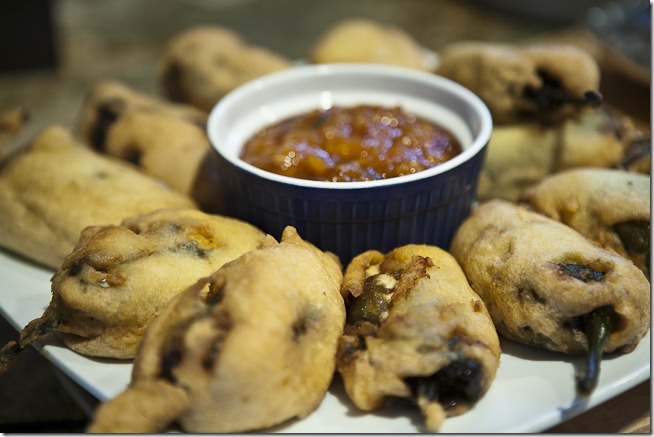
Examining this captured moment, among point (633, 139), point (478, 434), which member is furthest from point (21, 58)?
point (478, 434)

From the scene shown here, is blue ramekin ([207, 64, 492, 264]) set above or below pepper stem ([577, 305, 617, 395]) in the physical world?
below

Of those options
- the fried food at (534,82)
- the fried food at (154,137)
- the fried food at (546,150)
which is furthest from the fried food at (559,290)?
the fried food at (154,137)

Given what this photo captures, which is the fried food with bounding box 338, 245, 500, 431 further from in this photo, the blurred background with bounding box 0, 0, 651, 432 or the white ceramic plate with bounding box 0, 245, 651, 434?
the blurred background with bounding box 0, 0, 651, 432

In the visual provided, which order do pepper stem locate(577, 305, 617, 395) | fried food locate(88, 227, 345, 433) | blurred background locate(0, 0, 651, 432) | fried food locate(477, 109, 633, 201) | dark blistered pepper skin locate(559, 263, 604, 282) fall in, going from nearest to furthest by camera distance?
fried food locate(88, 227, 345, 433)
pepper stem locate(577, 305, 617, 395)
dark blistered pepper skin locate(559, 263, 604, 282)
blurred background locate(0, 0, 651, 432)
fried food locate(477, 109, 633, 201)

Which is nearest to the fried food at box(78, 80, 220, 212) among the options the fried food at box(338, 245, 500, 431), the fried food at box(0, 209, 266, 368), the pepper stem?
the fried food at box(0, 209, 266, 368)

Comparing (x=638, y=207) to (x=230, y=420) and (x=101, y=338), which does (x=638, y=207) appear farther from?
(x=101, y=338)

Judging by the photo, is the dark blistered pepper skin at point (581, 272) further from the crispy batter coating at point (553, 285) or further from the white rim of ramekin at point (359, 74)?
the white rim of ramekin at point (359, 74)

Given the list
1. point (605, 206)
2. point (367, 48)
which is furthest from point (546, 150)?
point (367, 48)
